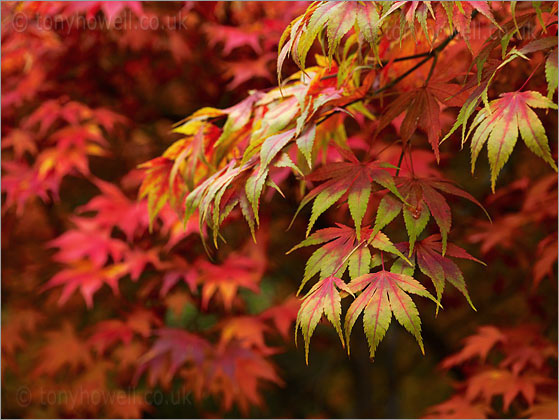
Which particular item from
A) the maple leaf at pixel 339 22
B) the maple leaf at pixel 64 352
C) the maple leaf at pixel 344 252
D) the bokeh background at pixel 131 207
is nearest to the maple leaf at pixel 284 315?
the bokeh background at pixel 131 207

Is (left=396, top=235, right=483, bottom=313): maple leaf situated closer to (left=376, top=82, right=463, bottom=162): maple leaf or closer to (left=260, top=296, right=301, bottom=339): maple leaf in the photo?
(left=376, top=82, right=463, bottom=162): maple leaf

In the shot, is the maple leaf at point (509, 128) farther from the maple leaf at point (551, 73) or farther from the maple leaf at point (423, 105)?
the maple leaf at point (423, 105)

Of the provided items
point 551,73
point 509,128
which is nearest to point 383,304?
point 509,128

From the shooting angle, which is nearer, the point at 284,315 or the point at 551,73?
the point at 551,73

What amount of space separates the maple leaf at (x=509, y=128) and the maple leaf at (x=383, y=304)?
0.67 ft

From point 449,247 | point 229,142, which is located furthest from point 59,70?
point 449,247

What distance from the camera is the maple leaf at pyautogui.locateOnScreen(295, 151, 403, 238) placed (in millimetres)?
941

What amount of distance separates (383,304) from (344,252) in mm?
132

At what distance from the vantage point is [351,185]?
3.23 ft

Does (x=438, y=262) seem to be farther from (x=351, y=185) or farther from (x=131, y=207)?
(x=131, y=207)

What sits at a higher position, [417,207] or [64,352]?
[417,207]

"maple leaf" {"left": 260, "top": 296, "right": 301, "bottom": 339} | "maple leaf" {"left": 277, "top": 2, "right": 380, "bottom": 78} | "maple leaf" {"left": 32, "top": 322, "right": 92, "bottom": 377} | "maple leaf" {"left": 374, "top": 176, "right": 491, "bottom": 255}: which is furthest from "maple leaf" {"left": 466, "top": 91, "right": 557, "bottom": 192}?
"maple leaf" {"left": 32, "top": 322, "right": 92, "bottom": 377}

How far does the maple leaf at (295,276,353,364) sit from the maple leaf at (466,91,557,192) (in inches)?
11.1

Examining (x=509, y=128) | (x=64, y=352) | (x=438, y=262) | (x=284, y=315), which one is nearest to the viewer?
(x=509, y=128)
